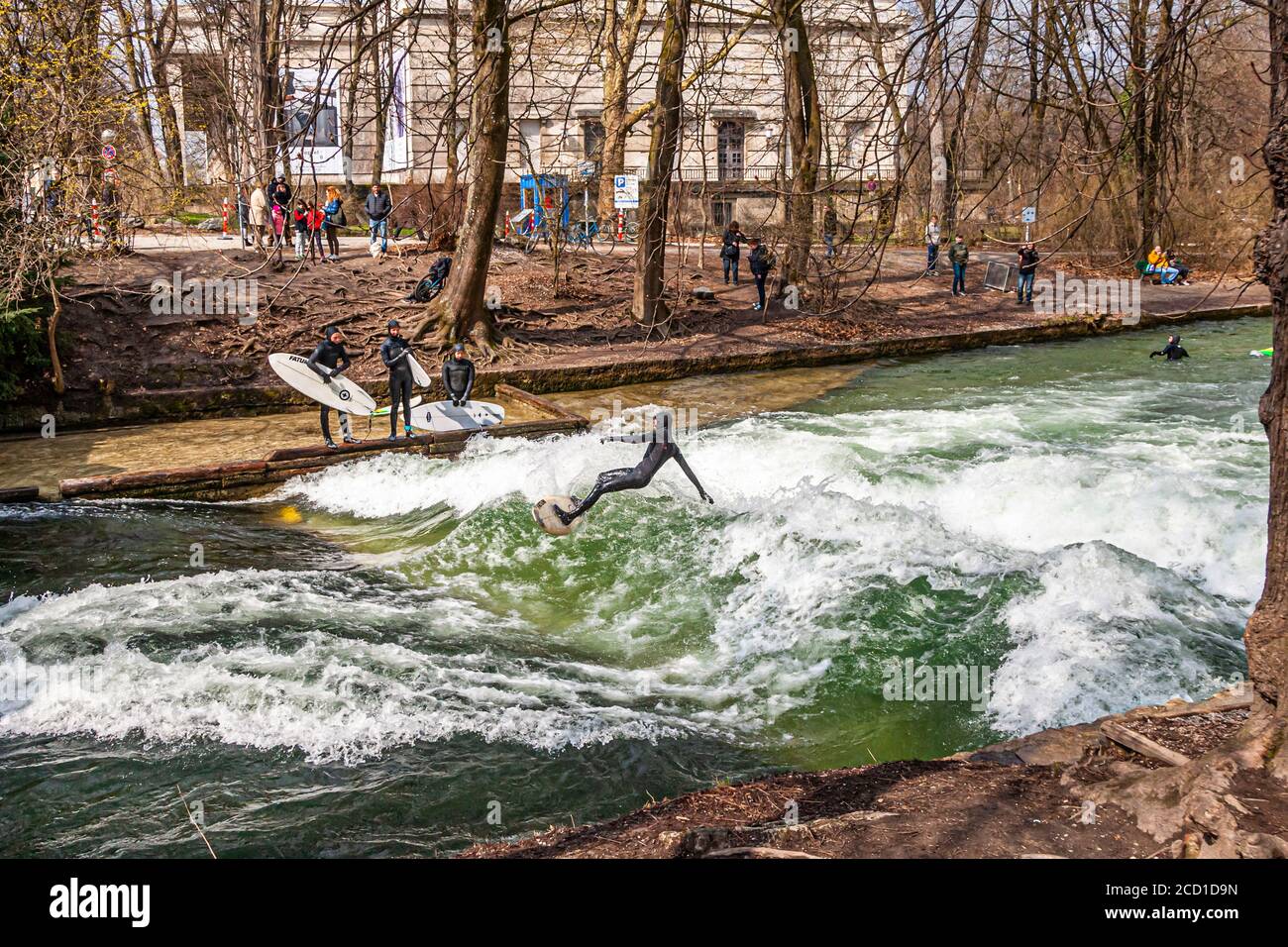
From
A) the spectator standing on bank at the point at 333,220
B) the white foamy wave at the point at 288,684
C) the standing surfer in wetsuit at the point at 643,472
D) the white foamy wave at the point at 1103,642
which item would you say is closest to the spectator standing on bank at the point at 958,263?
the spectator standing on bank at the point at 333,220

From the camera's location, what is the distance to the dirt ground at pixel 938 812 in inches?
170

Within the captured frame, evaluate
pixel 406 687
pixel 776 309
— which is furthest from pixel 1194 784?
pixel 776 309

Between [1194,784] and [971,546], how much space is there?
217 inches

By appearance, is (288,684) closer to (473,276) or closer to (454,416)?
(454,416)

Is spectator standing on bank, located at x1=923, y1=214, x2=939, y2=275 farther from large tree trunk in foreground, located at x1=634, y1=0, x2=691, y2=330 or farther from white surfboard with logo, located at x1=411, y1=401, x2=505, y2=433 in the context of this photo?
white surfboard with logo, located at x1=411, y1=401, x2=505, y2=433

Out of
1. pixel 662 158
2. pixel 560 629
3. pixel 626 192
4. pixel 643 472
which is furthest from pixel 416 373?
pixel 626 192

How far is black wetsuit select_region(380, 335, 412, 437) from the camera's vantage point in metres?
14.7

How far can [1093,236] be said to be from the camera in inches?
1293

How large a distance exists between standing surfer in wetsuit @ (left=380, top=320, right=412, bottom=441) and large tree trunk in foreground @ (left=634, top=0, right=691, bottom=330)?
3660mm

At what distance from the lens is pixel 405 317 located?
862 inches

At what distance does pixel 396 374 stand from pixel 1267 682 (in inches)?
474

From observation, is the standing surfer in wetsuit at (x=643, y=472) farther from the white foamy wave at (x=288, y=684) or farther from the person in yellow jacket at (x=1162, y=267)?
the person in yellow jacket at (x=1162, y=267)

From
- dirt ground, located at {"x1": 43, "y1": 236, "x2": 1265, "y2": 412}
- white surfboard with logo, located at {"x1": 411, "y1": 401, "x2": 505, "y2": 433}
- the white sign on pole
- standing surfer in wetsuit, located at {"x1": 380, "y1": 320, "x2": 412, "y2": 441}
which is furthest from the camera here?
the white sign on pole

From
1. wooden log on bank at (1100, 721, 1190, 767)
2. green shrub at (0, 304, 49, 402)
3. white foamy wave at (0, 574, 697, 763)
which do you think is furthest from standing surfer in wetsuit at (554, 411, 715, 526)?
green shrub at (0, 304, 49, 402)
